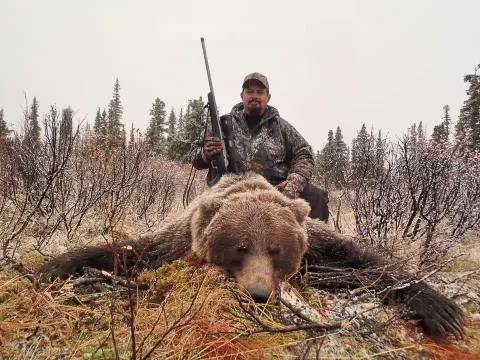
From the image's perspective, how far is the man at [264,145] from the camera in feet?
13.5

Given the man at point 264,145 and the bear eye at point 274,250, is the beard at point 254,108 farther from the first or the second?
the bear eye at point 274,250

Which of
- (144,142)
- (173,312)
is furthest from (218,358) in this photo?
(144,142)

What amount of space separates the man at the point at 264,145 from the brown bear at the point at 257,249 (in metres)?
0.93

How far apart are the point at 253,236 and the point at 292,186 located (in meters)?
1.34

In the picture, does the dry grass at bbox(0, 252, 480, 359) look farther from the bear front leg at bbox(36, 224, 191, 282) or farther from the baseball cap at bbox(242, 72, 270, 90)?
the baseball cap at bbox(242, 72, 270, 90)

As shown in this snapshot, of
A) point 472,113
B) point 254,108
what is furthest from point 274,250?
point 472,113

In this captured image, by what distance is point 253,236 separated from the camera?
2.43 metres

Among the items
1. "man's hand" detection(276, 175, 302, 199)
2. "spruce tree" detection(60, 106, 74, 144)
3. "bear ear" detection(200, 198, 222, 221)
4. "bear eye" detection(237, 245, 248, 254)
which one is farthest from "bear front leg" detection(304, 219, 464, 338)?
"spruce tree" detection(60, 106, 74, 144)

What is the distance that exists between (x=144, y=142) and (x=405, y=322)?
545cm

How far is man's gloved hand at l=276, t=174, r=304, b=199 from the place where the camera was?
3.57m

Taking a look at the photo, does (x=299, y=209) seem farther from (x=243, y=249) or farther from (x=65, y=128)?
(x=65, y=128)

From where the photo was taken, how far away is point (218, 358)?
1.37m

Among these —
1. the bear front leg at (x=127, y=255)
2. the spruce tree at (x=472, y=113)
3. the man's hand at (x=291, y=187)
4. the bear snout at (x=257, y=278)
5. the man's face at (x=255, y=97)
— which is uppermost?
the spruce tree at (x=472, y=113)

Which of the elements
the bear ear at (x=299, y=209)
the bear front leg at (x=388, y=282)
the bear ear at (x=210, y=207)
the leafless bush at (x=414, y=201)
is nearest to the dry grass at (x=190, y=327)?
the bear front leg at (x=388, y=282)
